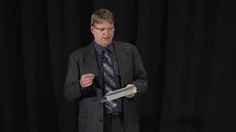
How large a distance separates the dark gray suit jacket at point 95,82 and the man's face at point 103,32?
0.08 metres

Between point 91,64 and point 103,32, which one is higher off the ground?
point 103,32

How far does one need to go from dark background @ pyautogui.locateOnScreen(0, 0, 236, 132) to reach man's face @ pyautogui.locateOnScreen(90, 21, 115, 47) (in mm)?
550

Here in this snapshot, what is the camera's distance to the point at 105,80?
1987mm

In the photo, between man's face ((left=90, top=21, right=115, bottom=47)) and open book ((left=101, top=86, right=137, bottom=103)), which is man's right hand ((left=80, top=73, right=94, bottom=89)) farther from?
man's face ((left=90, top=21, right=115, bottom=47))

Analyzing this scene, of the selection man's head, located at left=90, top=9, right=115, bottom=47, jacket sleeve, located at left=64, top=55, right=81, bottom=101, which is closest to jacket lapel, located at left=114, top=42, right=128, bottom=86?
man's head, located at left=90, top=9, right=115, bottom=47

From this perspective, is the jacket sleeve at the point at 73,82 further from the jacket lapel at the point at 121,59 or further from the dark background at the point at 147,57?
the dark background at the point at 147,57

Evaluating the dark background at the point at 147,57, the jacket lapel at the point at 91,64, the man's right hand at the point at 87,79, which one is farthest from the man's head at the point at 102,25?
the dark background at the point at 147,57

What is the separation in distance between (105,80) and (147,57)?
0.58 m

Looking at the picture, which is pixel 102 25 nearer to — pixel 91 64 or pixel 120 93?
pixel 91 64

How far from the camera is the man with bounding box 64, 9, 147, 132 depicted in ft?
6.42

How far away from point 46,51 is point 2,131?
2.23ft

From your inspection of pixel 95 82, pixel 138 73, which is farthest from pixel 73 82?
pixel 138 73

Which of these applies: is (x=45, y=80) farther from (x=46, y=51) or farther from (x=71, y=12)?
(x=71, y=12)

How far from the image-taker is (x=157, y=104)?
2590mm
